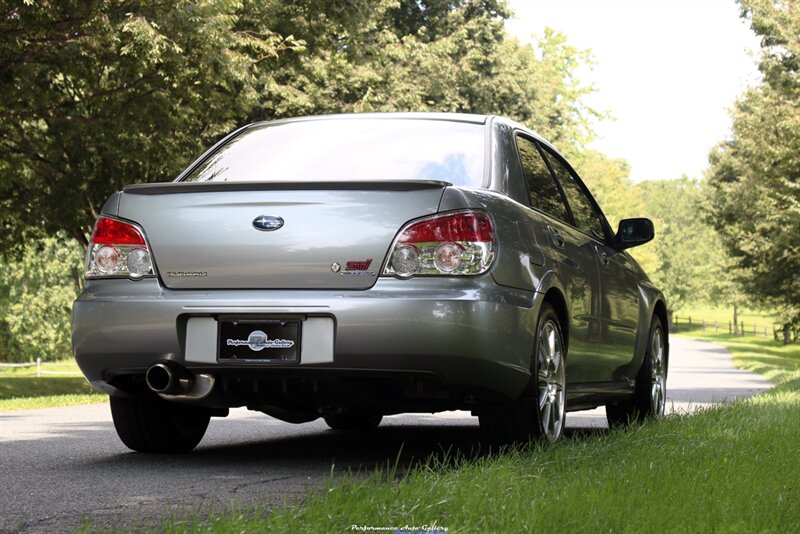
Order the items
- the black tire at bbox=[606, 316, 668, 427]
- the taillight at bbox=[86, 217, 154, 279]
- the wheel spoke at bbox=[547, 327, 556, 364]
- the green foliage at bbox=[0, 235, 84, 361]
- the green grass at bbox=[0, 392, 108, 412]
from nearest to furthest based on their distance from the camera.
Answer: the taillight at bbox=[86, 217, 154, 279]
the wheel spoke at bbox=[547, 327, 556, 364]
the black tire at bbox=[606, 316, 668, 427]
the green grass at bbox=[0, 392, 108, 412]
the green foliage at bbox=[0, 235, 84, 361]

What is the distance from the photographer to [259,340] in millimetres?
5715

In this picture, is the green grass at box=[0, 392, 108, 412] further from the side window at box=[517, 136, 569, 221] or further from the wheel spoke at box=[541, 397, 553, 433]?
the wheel spoke at box=[541, 397, 553, 433]

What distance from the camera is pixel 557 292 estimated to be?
6617 mm

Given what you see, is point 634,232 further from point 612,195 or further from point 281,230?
point 612,195

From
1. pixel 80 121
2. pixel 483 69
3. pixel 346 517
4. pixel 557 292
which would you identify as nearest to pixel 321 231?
pixel 557 292

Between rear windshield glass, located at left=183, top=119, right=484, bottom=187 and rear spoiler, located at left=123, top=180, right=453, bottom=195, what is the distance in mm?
405

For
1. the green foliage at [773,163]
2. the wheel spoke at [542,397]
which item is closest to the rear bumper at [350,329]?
the wheel spoke at [542,397]

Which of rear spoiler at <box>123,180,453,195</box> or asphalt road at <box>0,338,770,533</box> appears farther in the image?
rear spoiler at <box>123,180,453,195</box>

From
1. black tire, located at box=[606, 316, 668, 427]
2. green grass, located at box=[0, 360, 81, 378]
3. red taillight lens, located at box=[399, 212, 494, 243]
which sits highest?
red taillight lens, located at box=[399, 212, 494, 243]

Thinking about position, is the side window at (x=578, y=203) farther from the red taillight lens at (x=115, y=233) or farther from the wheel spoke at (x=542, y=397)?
the red taillight lens at (x=115, y=233)

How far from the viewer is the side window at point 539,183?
6848 millimetres

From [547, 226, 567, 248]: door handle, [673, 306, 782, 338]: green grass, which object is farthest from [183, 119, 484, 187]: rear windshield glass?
[673, 306, 782, 338]: green grass

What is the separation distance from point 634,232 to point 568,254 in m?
1.54

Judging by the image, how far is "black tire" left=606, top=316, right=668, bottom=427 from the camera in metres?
8.72
